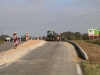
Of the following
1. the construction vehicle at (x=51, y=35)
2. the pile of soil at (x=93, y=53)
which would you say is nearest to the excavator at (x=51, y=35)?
the construction vehicle at (x=51, y=35)

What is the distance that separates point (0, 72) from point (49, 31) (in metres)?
55.5

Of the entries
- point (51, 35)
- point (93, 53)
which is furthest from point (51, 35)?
point (93, 53)

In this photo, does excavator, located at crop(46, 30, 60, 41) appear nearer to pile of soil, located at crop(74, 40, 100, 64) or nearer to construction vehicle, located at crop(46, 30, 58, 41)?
construction vehicle, located at crop(46, 30, 58, 41)

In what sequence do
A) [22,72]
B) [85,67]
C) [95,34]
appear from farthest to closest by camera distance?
[95,34], [85,67], [22,72]

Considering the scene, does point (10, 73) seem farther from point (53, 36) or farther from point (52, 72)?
point (53, 36)

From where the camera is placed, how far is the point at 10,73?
1244 cm

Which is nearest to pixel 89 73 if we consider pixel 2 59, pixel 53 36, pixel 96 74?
pixel 96 74

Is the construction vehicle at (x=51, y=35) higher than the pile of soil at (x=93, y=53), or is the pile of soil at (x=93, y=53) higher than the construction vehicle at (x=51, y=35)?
the construction vehicle at (x=51, y=35)

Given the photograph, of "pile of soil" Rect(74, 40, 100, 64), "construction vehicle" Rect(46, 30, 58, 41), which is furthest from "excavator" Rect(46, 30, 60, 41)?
"pile of soil" Rect(74, 40, 100, 64)

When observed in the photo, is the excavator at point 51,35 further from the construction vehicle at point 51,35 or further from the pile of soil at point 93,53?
the pile of soil at point 93,53

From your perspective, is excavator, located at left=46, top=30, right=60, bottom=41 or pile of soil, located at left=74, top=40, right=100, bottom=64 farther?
excavator, located at left=46, top=30, right=60, bottom=41

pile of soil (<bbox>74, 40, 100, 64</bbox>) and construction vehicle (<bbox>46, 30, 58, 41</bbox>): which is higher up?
construction vehicle (<bbox>46, 30, 58, 41</bbox>)

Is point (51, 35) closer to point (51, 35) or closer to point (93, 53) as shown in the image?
point (51, 35)

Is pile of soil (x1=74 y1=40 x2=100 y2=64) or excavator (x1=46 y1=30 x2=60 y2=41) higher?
excavator (x1=46 y1=30 x2=60 y2=41)
